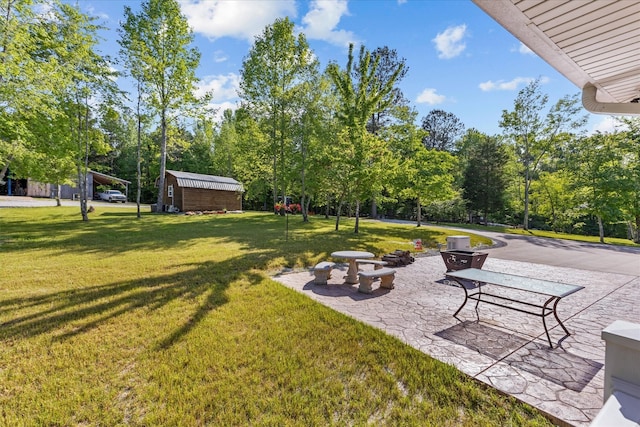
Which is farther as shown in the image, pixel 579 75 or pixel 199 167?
pixel 199 167

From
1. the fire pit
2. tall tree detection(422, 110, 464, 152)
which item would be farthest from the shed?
tall tree detection(422, 110, 464, 152)

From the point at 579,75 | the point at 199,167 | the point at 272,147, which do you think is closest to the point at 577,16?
the point at 579,75

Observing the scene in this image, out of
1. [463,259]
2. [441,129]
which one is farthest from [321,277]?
[441,129]

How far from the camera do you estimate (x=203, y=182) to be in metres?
24.3

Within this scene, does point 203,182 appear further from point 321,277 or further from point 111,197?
point 321,277

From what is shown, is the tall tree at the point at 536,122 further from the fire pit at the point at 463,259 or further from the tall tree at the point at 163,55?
the tall tree at the point at 163,55

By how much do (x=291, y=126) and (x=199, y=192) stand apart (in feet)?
34.5

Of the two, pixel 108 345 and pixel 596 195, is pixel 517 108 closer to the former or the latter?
pixel 596 195

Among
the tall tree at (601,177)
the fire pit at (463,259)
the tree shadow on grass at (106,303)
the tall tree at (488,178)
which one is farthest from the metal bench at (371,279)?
the tall tree at (488,178)

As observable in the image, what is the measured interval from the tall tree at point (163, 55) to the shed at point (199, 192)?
3.56 metres

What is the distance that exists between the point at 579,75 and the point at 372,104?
14.4m

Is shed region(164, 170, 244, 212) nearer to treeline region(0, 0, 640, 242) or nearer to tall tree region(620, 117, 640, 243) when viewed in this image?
treeline region(0, 0, 640, 242)

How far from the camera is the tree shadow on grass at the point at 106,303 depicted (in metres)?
3.91

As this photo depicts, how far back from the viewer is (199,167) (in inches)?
1439
